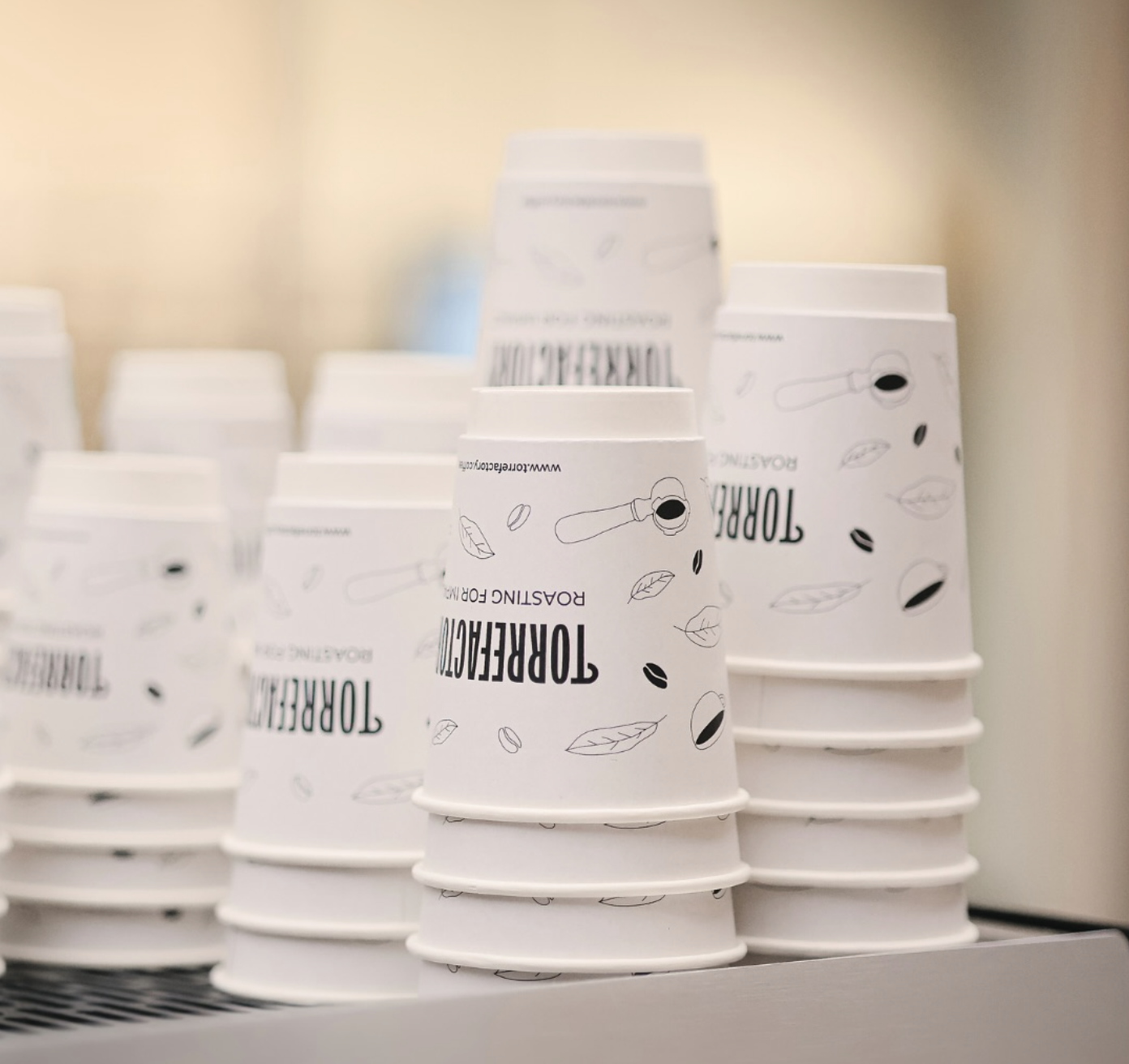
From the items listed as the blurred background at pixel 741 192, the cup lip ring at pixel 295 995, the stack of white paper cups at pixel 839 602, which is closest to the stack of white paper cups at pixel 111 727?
the cup lip ring at pixel 295 995

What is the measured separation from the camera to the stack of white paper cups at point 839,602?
0.93 m

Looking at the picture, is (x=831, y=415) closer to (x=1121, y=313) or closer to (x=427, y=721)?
(x=427, y=721)

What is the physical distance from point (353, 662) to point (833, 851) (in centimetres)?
26

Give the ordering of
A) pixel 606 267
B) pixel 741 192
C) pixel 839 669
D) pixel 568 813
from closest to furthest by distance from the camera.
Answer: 1. pixel 568 813
2. pixel 839 669
3. pixel 606 267
4. pixel 741 192

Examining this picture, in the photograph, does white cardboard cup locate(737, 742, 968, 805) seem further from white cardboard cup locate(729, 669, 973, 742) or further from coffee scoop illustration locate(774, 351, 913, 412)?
coffee scoop illustration locate(774, 351, 913, 412)

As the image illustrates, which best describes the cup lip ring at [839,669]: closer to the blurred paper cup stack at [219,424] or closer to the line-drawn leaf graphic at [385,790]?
the line-drawn leaf graphic at [385,790]

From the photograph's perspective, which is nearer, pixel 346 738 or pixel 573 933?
pixel 573 933

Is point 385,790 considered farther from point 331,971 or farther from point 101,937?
point 101,937

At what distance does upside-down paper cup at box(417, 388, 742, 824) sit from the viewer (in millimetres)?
816

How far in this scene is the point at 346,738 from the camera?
3.09 ft

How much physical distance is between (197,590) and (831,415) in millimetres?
398

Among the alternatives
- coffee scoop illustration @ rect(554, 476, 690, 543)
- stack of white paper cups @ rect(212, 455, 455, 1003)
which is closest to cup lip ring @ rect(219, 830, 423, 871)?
stack of white paper cups @ rect(212, 455, 455, 1003)

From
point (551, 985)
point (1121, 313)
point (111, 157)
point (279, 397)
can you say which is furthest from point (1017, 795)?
point (111, 157)

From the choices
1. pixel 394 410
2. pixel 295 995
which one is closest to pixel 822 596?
pixel 295 995
